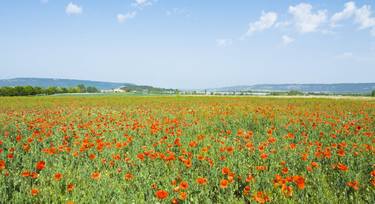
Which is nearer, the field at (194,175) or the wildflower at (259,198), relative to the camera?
the wildflower at (259,198)

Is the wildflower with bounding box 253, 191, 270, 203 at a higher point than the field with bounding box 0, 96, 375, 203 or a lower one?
higher

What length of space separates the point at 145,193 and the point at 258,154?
8.49 feet

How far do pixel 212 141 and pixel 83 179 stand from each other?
3473 mm

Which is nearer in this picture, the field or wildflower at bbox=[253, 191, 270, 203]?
wildflower at bbox=[253, 191, 270, 203]

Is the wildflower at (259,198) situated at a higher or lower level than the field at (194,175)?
higher

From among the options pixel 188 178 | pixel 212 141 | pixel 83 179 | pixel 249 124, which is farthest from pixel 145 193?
pixel 249 124

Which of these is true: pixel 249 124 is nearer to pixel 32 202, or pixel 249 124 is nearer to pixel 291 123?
pixel 291 123

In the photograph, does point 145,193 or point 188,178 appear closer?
point 145,193

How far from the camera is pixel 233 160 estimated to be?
204 inches

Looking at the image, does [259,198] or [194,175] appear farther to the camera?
[194,175]

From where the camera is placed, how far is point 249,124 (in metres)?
10.2

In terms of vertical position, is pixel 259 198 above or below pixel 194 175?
above

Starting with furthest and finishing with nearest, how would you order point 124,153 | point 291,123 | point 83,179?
point 291,123
point 124,153
point 83,179

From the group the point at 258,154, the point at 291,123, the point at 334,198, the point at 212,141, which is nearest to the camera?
the point at 334,198
